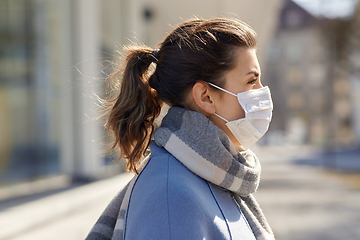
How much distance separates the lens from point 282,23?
177 feet

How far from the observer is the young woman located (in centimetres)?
113

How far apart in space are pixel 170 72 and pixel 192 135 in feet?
0.95

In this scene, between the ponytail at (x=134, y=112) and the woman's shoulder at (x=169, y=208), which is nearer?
the woman's shoulder at (x=169, y=208)

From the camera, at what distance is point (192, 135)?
4.38ft

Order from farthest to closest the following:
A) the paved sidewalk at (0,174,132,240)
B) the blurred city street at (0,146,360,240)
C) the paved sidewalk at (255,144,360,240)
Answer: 1. the paved sidewalk at (255,144,360,240)
2. the blurred city street at (0,146,360,240)
3. the paved sidewalk at (0,174,132,240)

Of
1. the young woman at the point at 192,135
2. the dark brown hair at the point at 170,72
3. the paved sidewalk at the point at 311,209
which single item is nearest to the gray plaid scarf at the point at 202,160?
the young woman at the point at 192,135

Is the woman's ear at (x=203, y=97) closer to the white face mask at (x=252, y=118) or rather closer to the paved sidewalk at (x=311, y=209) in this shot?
the white face mask at (x=252, y=118)

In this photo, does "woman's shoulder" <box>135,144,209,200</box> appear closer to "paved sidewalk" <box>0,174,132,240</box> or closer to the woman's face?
the woman's face

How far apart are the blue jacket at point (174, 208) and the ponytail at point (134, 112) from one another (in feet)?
0.73

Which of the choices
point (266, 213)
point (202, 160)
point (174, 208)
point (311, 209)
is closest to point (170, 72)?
point (202, 160)

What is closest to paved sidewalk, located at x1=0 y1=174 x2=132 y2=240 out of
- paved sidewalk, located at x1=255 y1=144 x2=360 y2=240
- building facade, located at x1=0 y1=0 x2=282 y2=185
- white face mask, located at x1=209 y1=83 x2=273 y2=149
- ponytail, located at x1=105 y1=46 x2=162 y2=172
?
building facade, located at x1=0 y1=0 x2=282 y2=185

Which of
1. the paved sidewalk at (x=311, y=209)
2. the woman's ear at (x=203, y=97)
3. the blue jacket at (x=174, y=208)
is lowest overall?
the paved sidewalk at (x=311, y=209)

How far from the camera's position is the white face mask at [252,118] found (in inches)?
61.6

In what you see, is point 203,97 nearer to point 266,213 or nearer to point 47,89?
Answer: point 266,213
